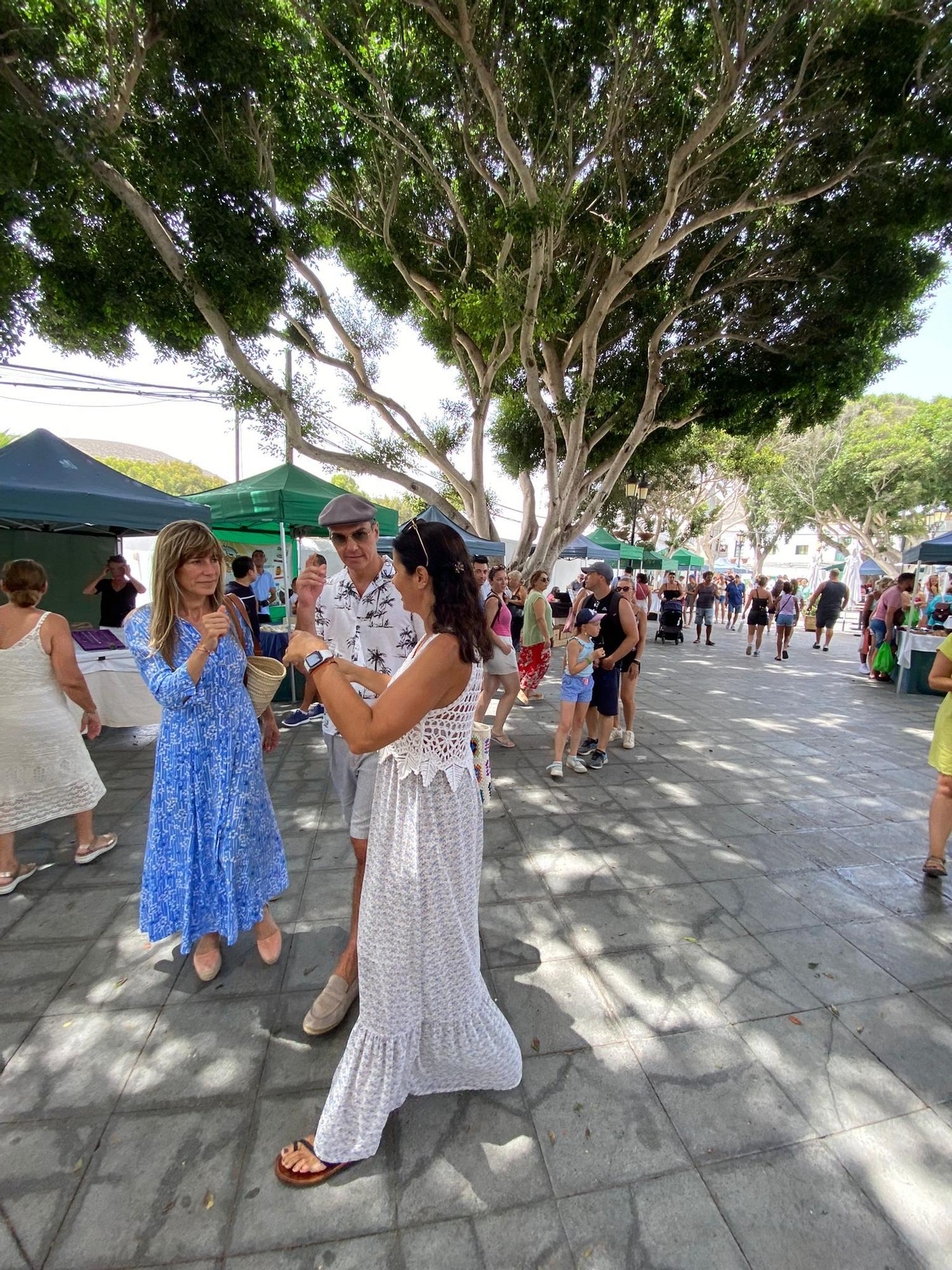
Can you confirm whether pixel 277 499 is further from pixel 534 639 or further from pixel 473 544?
pixel 473 544

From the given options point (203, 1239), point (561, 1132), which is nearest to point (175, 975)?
point (203, 1239)

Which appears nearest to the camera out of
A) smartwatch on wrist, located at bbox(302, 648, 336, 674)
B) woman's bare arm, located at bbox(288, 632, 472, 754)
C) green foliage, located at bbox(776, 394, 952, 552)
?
woman's bare arm, located at bbox(288, 632, 472, 754)

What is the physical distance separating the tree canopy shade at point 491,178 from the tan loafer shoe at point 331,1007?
816 cm

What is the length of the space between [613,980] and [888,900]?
1802mm

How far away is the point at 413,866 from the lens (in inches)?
58.8

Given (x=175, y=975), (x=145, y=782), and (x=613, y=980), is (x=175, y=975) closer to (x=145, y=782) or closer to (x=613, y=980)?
(x=613, y=980)

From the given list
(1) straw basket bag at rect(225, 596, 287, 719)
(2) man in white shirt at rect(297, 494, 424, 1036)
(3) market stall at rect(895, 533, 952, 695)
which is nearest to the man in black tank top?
(2) man in white shirt at rect(297, 494, 424, 1036)

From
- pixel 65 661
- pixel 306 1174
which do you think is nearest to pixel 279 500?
pixel 65 661

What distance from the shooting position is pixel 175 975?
2.31 metres

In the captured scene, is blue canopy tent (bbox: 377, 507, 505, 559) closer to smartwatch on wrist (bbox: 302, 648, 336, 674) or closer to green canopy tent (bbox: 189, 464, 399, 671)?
green canopy tent (bbox: 189, 464, 399, 671)

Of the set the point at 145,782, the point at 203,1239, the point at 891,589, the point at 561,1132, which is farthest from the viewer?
the point at 891,589

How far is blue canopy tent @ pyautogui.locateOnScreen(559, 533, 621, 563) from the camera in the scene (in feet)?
50.8

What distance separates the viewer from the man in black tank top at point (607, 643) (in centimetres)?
459

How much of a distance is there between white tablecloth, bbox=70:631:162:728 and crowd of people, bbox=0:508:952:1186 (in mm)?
2315
